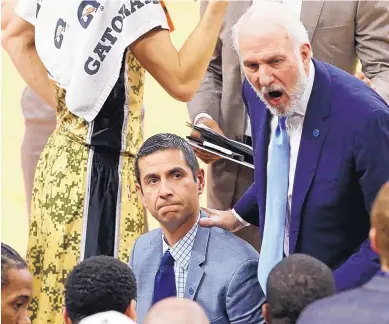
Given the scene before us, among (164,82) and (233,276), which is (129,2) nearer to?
(164,82)

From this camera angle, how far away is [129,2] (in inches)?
133

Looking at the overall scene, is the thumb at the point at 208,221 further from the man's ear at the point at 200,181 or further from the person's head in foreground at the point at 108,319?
the person's head in foreground at the point at 108,319

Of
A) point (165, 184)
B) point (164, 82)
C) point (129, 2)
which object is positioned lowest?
point (165, 184)

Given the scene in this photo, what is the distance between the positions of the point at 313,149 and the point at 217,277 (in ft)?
1.37

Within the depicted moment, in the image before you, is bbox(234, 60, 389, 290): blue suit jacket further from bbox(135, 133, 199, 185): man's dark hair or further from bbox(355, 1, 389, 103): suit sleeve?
bbox(355, 1, 389, 103): suit sleeve

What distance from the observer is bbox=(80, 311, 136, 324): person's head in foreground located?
241 centimetres

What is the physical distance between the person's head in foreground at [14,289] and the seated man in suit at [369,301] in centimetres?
82

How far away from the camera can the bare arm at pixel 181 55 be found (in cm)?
339

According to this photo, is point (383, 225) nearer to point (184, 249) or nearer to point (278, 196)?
point (278, 196)

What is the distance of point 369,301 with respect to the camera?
229cm

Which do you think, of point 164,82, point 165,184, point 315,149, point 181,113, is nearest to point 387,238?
point 315,149

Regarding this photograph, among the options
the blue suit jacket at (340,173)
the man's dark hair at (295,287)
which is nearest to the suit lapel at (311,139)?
the blue suit jacket at (340,173)

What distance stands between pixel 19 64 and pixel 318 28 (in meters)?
1.01

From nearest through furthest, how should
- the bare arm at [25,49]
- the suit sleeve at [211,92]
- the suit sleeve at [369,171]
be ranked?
the suit sleeve at [369,171]
the bare arm at [25,49]
the suit sleeve at [211,92]
